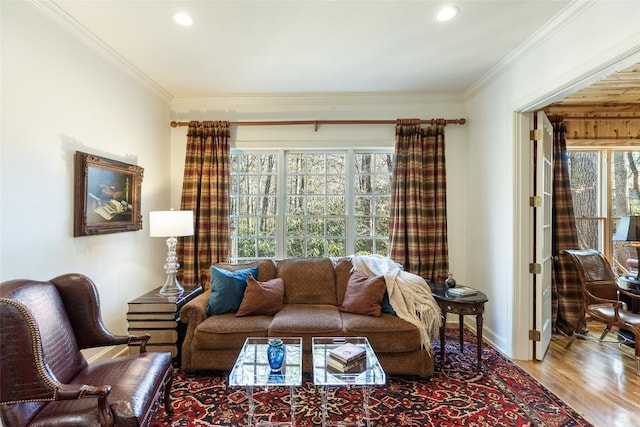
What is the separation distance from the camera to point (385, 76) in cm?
315

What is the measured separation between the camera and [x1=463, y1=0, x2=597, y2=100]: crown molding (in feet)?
6.68

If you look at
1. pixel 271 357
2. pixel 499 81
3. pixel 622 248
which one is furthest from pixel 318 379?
pixel 622 248

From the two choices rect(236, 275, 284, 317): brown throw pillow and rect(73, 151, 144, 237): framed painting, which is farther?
rect(236, 275, 284, 317): brown throw pillow

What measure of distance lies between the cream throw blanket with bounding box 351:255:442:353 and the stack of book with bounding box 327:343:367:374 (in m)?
0.73

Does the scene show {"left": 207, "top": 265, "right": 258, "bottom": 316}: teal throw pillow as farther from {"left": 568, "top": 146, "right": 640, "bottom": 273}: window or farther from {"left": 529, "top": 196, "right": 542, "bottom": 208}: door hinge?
{"left": 568, "top": 146, "right": 640, "bottom": 273}: window

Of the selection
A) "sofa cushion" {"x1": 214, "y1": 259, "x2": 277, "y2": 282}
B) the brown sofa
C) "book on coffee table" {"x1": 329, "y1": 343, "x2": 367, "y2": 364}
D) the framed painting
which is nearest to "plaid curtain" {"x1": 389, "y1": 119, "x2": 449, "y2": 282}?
the brown sofa

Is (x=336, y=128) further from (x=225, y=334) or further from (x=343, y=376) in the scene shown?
(x=343, y=376)

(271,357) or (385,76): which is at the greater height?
(385,76)

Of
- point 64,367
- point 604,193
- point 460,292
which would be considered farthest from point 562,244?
point 64,367

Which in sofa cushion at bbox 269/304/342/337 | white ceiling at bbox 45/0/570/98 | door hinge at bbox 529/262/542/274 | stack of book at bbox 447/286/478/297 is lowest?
sofa cushion at bbox 269/304/342/337

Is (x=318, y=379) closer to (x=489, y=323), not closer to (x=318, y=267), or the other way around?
(x=318, y=267)

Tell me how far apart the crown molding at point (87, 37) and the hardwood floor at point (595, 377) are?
447 centimetres

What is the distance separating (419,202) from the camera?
3568 millimetres

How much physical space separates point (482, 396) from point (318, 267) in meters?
1.71
